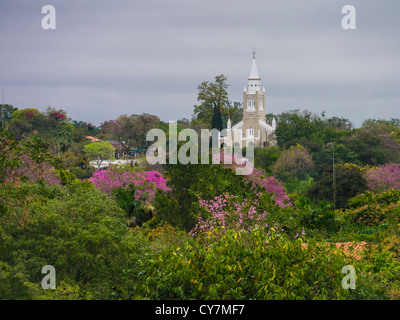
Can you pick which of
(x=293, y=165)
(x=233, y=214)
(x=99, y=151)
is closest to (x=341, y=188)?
(x=233, y=214)

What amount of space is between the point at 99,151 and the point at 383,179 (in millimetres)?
39601

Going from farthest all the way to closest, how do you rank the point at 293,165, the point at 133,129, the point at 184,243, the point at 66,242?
the point at 133,129, the point at 293,165, the point at 66,242, the point at 184,243

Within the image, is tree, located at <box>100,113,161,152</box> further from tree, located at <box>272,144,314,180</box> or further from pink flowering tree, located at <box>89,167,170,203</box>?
pink flowering tree, located at <box>89,167,170,203</box>

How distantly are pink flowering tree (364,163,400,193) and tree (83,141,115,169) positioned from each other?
1427 inches

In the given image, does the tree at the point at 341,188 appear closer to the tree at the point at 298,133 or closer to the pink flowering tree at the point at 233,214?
the pink flowering tree at the point at 233,214

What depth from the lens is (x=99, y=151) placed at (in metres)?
71.3

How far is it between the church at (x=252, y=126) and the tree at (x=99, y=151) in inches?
594

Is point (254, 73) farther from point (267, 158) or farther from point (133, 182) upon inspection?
point (133, 182)

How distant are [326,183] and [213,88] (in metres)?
49.2

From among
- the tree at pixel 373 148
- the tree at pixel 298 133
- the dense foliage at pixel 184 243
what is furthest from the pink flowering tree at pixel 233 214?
the tree at pixel 298 133

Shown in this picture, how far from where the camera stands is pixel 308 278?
12.6 metres

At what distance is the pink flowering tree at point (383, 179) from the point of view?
1502 inches

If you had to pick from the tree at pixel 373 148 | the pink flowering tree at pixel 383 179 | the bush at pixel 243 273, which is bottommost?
the bush at pixel 243 273
